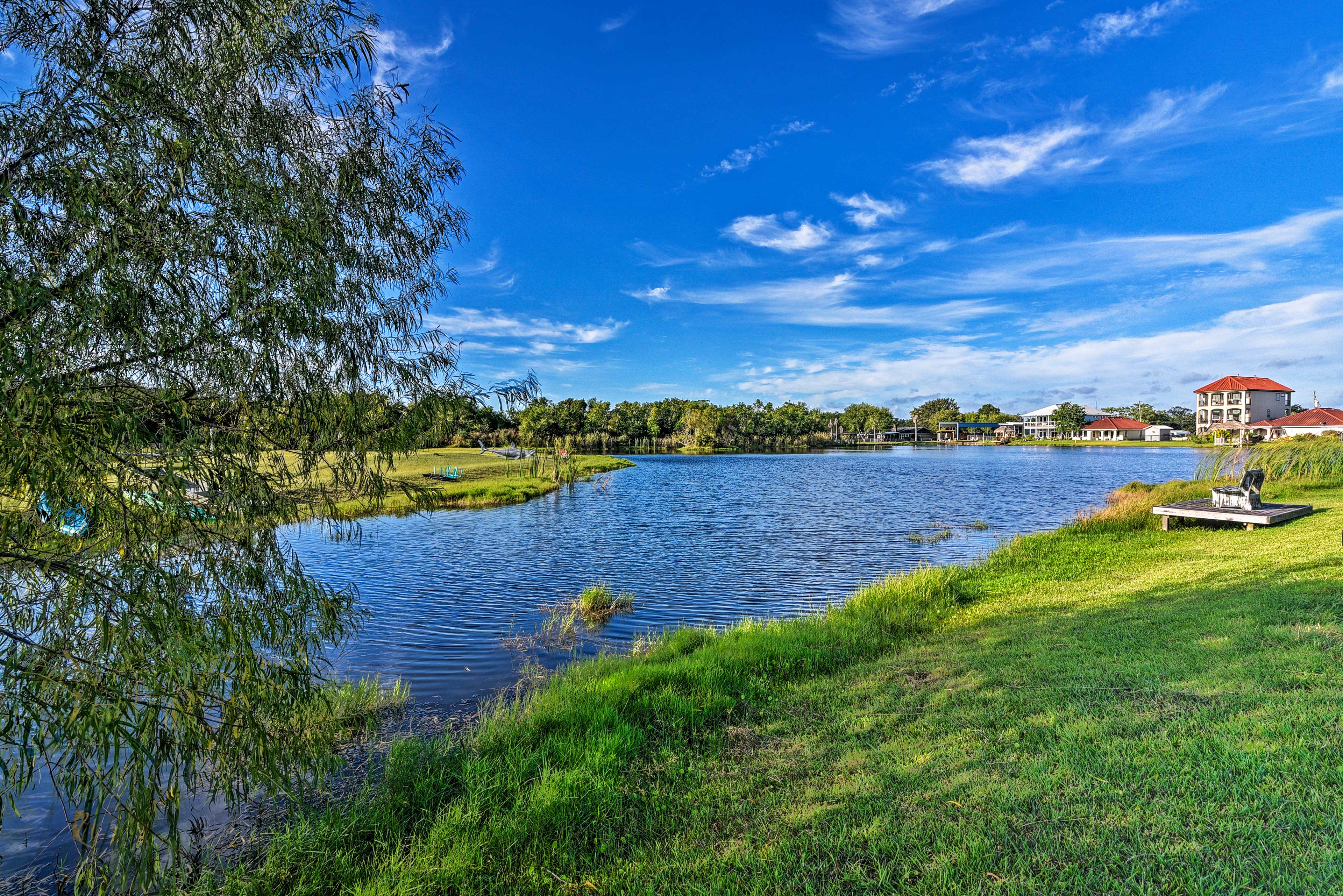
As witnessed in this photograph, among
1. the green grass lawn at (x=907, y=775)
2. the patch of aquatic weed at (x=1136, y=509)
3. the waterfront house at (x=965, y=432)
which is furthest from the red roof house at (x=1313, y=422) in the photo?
the green grass lawn at (x=907, y=775)

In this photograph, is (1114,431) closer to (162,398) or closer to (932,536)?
(932,536)

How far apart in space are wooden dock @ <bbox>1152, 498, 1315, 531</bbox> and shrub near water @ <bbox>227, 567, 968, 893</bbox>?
14.9m

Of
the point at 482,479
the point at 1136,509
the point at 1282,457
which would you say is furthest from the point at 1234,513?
the point at 482,479

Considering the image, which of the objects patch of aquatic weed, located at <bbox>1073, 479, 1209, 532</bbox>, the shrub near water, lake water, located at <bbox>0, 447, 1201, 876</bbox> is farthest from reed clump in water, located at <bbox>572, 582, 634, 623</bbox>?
patch of aquatic weed, located at <bbox>1073, 479, 1209, 532</bbox>

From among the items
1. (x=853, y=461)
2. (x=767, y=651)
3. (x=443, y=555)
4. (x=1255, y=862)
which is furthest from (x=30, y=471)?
(x=853, y=461)

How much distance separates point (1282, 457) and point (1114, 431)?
15779cm

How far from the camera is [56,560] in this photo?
3.56 metres

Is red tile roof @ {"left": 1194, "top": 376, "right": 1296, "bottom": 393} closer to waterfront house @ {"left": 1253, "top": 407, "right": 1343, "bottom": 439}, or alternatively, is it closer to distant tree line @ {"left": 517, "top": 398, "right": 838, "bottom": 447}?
waterfront house @ {"left": 1253, "top": 407, "right": 1343, "bottom": 439}

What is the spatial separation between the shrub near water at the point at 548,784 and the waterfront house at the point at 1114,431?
543 ft

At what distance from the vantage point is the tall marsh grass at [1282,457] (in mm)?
15750

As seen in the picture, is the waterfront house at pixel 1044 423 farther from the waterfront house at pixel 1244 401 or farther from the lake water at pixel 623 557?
the lake water at pixel 623 557

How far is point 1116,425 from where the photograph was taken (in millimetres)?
145625

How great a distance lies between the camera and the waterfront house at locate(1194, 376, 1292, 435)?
328 feet

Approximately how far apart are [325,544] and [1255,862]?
2465 centimetres
